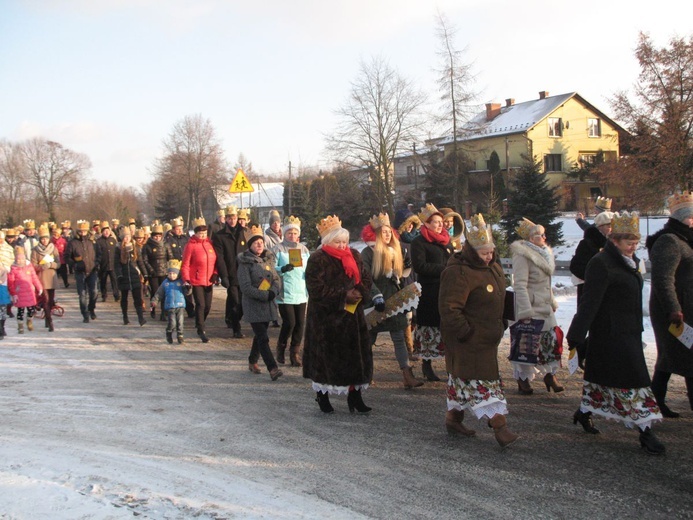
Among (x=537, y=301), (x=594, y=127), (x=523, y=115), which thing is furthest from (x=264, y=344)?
(x=594, y=127)

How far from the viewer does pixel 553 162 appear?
52781 mm

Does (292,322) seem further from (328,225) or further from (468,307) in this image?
(468,307)

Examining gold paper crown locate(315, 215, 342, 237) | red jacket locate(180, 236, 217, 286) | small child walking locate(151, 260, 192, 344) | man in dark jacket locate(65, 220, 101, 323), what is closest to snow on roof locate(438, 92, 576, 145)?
man in dark jacket locate(65, 220, 101, 323)

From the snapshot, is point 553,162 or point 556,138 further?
point 553,162

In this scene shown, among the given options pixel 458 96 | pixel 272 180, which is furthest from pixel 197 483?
pixel 272 180

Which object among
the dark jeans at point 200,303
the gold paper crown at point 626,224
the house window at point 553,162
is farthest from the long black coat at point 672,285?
the house window at point 553,162

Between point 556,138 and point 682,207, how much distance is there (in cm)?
4934

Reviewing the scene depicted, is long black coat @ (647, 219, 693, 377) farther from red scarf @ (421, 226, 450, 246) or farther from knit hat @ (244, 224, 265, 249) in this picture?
knit hat @ (244, 224, 265, 249)

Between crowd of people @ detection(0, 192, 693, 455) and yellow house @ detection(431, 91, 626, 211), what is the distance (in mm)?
42636

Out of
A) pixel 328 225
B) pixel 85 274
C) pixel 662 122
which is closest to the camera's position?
pixel 328 225

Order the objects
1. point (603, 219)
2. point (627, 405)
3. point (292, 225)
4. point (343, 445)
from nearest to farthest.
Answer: point (627, 405) → point (343, 445) → point (603, 219) → point (292, 225)

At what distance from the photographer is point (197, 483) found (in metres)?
4.71

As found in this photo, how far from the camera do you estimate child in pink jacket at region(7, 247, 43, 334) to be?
12156 millimetres

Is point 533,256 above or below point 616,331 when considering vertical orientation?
above
